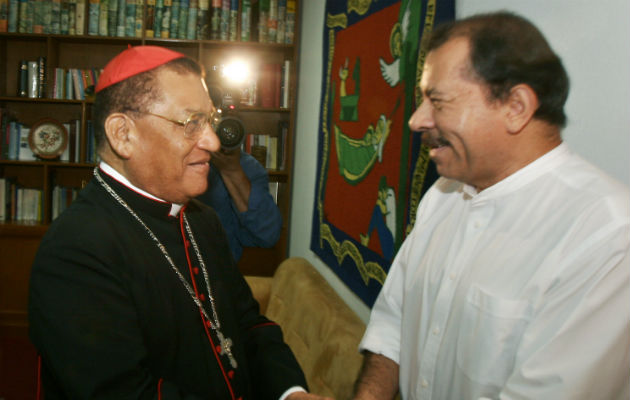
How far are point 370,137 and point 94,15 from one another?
2.90 m

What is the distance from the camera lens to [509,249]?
919 mm

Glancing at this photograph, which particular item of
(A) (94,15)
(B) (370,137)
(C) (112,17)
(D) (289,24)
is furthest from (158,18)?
(B) (370,137)

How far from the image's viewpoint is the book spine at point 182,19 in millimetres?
3750

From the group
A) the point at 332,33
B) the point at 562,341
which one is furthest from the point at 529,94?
the point at 332,33

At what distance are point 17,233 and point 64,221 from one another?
3.24 m

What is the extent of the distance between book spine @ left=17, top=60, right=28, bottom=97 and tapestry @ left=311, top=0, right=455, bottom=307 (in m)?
2.56

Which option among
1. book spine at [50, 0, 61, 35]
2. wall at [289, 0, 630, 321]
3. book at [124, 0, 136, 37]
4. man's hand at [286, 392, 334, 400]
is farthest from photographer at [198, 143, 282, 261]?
book spine at [50, 0, 61, 35]

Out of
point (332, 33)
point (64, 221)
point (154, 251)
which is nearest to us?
point (64, 221)

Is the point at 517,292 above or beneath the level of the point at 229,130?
beneath

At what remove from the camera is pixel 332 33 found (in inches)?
99.7

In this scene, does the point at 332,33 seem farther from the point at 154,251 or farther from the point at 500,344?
the point at 500,344

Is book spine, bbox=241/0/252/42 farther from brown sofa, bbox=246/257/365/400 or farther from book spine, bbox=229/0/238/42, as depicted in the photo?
brown sofa, bbox=246/257/365/400

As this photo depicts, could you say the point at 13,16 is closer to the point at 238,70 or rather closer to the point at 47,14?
the point at 47,14

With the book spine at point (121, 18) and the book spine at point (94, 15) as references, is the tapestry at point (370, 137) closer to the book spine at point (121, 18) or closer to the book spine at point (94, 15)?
the book spine at point (121, 18)
